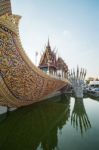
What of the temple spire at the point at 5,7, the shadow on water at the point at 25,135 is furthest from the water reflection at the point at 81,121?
the temple spire at the point at 5,7

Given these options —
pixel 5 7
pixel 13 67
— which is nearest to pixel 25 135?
pixel 13 67

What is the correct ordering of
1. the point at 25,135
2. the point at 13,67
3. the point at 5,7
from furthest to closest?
the point at 13,67, the point at 25,135, the point at 5,7

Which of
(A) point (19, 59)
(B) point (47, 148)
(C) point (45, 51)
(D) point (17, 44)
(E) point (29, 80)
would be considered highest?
(C) point (45, 51)

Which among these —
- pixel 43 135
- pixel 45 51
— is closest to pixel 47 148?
pixel 43 135

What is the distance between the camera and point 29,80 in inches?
269

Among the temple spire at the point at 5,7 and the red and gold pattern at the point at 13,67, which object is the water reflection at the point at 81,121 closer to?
the red and gold pattern at the point at 13,67

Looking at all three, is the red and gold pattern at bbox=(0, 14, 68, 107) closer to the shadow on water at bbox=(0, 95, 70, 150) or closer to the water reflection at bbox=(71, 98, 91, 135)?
the shadow on water at bbox=(0, 95, 70, 150)

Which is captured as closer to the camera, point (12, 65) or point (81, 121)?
point (12, 65)

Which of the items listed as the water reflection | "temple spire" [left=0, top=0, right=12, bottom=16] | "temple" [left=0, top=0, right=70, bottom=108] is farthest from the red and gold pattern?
the water reflection

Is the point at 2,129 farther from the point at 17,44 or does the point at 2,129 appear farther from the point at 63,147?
the point at 17,44

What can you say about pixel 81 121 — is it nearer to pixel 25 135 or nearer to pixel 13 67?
pixel 25 135

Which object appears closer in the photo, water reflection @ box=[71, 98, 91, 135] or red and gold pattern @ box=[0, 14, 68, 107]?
red and gold pattern @ box=[0, 14, 68, 107]

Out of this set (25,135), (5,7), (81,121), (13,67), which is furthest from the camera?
(81,121)

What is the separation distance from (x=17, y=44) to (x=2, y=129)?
113 inches
